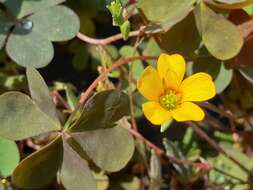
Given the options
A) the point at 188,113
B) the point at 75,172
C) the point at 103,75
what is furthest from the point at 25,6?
the point at 188,113

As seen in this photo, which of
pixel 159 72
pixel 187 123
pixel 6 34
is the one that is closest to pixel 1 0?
pixel 6 34

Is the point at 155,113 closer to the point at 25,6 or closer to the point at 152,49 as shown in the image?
the point at 152,49

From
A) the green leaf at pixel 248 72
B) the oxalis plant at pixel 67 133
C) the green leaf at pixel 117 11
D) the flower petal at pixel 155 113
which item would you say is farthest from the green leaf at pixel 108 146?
the green leaf at pixel 248 72

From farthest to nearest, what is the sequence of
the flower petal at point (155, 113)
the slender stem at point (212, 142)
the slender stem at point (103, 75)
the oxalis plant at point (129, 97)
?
the slender stem at point (212, 142), the slender stem at point (103, 75), the oxalis plant at point (129, 97), the flower petal at point (155, 113)

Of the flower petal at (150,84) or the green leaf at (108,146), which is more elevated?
the flower petal at (150,84)

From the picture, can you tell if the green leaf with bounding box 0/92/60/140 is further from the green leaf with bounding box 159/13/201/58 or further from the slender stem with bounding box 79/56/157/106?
the green leaf with bounding box 159/13/201/58

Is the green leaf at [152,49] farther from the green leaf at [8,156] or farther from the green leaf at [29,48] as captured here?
the green leaf at [8,156]

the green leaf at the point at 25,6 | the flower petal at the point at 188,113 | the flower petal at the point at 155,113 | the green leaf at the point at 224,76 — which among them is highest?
the green leaf at the point at 25,6
